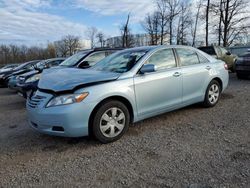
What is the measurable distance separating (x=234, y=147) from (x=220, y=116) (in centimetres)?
157

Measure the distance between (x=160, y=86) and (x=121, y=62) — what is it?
2.89ft

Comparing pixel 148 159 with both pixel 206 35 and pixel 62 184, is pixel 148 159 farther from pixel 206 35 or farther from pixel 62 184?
pixel 206 35

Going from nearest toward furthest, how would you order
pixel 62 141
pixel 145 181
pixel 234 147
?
pixel 145 181 → pixel 234 147 → pixel 62 141

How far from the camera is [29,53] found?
175 ft

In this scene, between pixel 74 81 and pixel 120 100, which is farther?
pixel 120 100

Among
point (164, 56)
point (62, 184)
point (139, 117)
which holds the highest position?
point (164, 56)

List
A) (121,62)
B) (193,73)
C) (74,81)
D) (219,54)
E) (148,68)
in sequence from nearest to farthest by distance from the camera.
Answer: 1. (74,81)
2. (148,68)
3. (121,62)
4. (193,73)
5. (219,54)

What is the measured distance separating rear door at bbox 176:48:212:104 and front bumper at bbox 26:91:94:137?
2239 mm

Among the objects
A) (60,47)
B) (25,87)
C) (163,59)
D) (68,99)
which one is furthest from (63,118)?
(60,47)

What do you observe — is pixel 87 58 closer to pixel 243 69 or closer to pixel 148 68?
pixel 148 68

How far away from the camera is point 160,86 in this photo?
Answer: 4.44 meters

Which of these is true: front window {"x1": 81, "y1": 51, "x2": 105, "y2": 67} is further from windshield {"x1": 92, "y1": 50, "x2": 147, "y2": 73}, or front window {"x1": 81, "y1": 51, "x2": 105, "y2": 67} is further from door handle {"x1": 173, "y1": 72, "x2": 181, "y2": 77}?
door handle {"x1": 173, "y1": 72, "x2": 181, "y2": 77}

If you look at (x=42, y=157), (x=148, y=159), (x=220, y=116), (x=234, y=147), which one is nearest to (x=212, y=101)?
(x=220, y=116)

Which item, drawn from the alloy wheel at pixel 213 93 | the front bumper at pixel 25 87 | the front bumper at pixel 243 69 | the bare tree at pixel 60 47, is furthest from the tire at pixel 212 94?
the bare tree at pixel 60 47
